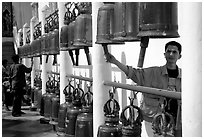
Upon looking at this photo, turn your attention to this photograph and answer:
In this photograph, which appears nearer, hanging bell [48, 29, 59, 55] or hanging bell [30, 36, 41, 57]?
hanging bell [48, 29, 59, 55]

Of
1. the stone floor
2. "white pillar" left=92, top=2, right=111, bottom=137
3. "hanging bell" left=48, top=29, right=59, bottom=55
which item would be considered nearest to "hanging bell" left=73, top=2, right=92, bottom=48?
"white pillar" left=92, top=2, right=111, bottom=137

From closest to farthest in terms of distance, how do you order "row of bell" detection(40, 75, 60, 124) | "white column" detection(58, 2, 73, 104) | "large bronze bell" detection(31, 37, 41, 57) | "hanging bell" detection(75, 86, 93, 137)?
1. "hanging bell" detection(75, 86, 93, 137)
2. "white column" detection(58, 2, 73, 104)
3. "row of bell" detection(40, 75, 60, 124)
4. "large bronze bell" detection(31, 37, 41, 57)

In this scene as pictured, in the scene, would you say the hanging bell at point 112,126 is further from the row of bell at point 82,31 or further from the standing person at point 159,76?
the row of bell at point 82,31

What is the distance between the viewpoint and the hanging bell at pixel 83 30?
3.09 metres

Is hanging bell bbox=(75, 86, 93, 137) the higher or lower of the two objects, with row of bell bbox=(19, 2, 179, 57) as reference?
lower

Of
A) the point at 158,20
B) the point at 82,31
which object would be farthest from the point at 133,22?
the point at 82,31

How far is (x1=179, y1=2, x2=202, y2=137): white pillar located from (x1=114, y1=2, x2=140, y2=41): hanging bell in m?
0.30

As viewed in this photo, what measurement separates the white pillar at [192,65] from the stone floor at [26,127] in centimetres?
373

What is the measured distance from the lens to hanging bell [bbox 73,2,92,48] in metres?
3.09

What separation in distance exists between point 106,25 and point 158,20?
64 cm

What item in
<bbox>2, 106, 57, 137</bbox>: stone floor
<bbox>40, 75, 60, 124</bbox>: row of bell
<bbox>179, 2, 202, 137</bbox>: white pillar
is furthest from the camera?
<bbox>2, 106, 57, 137</bbox>: stone floor

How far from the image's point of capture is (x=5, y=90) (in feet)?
29.1

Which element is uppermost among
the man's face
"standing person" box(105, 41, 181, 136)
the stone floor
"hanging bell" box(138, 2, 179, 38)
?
"hanging bell" box(138, 2, 179, 38)

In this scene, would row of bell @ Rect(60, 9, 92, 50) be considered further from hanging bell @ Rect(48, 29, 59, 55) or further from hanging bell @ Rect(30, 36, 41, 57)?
hanging bell @ Rect(30, 36, 41, 57)
